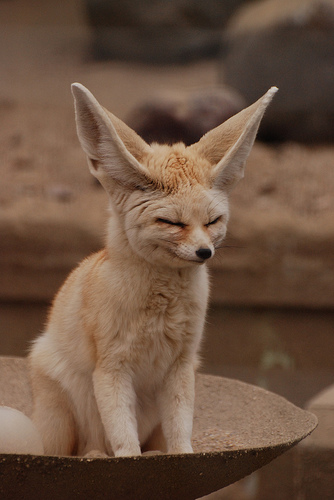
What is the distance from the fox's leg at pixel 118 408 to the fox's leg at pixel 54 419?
186 mm

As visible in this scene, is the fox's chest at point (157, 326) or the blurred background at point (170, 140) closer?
the fox's chest at point (157, 326)

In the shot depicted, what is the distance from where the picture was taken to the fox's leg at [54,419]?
5.28ft

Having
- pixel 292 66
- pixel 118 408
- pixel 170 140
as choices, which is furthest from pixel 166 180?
pixel 292 66

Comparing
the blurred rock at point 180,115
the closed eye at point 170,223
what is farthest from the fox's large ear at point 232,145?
the blurred rock at point 180,115

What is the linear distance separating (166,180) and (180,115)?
7.85 feet

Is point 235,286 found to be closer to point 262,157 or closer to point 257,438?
point 262,157

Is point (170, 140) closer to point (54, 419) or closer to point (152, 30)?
point (152, 30)

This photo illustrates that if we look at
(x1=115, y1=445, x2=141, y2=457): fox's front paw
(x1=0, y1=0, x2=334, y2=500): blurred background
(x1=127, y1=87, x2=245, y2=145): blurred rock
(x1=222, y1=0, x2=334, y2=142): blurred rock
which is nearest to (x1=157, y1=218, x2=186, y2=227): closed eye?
(x1=115, y1=445, x2=141, y2=457): fox's front paw

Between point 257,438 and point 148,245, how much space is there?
1.79 ft

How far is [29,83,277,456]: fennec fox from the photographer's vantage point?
53.9 inches

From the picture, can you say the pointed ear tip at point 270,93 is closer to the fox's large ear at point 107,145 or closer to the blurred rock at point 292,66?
the fox's large ear at point 107,145

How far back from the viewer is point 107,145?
4.47 ft

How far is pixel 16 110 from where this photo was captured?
3.80 m

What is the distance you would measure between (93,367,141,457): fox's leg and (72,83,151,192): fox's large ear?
388 millimetres
